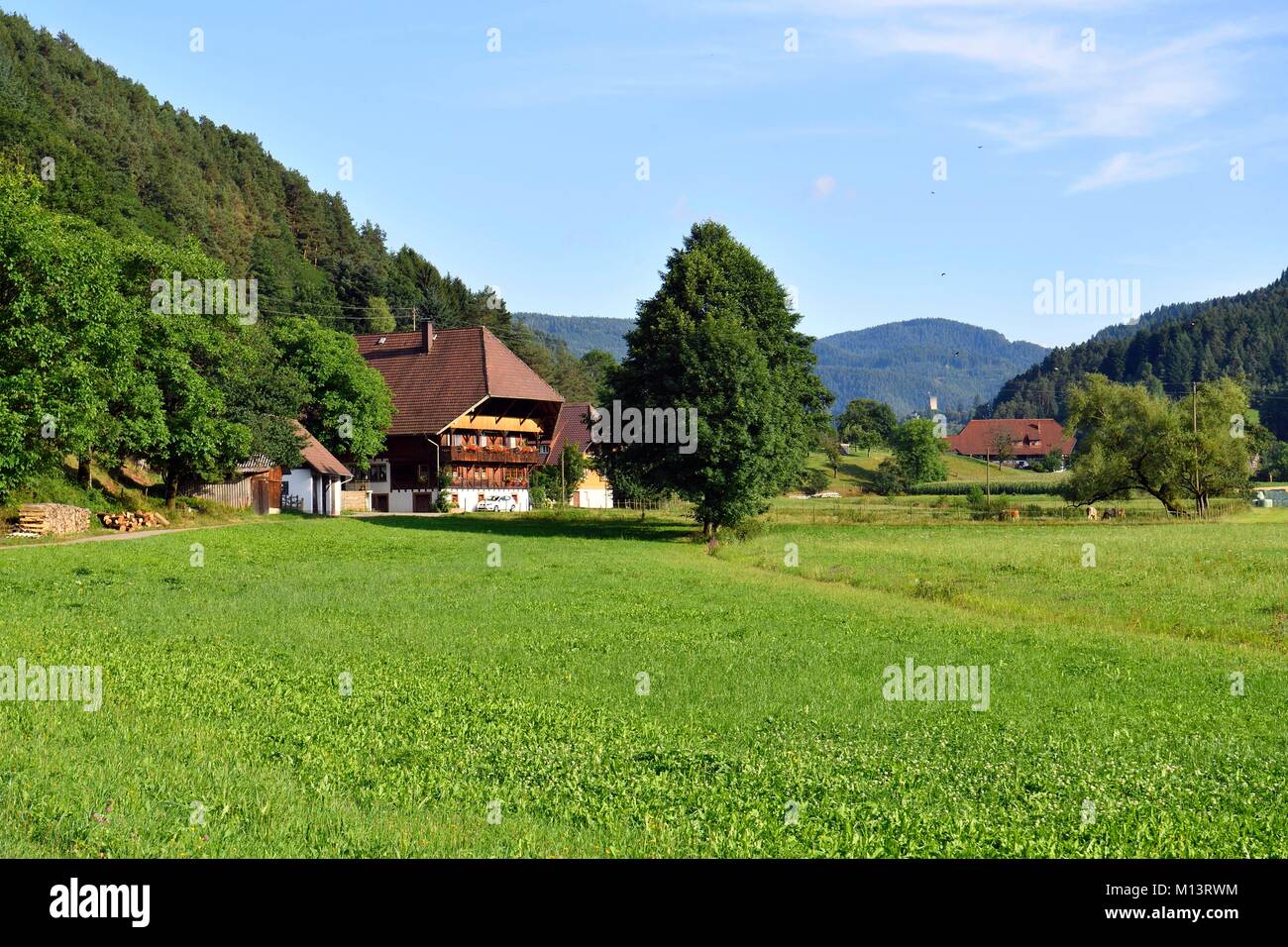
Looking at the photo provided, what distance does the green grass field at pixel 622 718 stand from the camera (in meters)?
9.45

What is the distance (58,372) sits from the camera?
3759 cm

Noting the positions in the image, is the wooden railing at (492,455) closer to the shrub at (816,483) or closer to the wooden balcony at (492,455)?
the wooden balcony at (492,455)

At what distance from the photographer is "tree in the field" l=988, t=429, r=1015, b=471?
180750 millimetres

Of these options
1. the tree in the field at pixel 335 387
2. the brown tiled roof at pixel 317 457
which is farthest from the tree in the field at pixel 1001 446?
the brown tiled roof at pixel 317 457

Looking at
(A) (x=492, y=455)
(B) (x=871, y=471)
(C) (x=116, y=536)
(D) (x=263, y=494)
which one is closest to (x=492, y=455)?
(A) (x=492, y=455)

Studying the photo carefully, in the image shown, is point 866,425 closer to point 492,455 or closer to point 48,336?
point 492,455

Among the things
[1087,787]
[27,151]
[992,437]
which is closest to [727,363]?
[1087,787]

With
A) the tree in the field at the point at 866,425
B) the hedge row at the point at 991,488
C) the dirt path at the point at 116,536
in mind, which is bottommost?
the hedge row at the point at 991,488

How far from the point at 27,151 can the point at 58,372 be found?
59850 mm

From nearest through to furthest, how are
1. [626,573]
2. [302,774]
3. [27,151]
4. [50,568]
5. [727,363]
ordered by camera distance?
[302,774] < [50,568] < [626,573] < [727,363] < [27,151]

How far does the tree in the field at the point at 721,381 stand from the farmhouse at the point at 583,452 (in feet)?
120

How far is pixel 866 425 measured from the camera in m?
192

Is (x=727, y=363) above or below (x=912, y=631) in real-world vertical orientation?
above
